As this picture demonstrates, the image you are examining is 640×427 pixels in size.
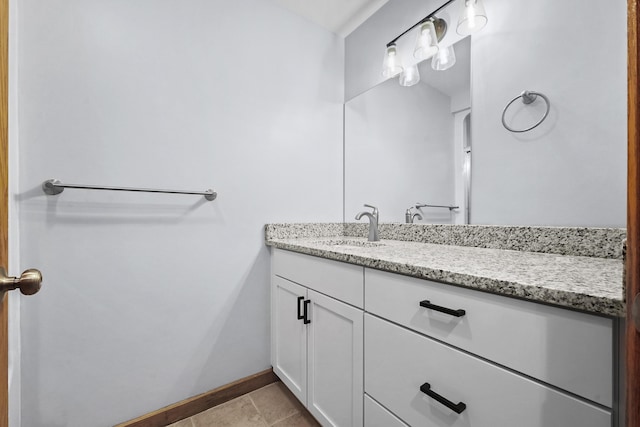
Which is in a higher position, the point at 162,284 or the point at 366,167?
the point at 366,167

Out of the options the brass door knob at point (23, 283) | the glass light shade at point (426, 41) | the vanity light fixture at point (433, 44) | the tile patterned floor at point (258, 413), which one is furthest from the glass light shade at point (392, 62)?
the tile patterned floor at point (258, 413)

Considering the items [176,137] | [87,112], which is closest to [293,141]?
[176,137]

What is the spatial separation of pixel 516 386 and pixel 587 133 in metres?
0.87

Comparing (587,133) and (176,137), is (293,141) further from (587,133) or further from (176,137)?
(587,133)

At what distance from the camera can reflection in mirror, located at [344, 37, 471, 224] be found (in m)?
1.27

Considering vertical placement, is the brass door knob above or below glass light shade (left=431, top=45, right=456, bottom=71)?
below

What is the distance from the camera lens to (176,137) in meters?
1.29

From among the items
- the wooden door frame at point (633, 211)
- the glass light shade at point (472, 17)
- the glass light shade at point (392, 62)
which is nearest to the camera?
the wooden door frame at point (633, 211)

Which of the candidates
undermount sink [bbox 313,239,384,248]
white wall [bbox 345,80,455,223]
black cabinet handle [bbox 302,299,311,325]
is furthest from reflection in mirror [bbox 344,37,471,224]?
black cabinet handle [bbox 302,299,311,325]

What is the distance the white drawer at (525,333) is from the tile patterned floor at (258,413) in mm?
921

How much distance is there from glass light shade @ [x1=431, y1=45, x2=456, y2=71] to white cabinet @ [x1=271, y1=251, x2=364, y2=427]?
1.09m

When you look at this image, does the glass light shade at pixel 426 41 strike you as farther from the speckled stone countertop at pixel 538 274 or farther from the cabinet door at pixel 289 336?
the cabinet door at pixel 289 336

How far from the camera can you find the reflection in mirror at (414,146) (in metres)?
1.27

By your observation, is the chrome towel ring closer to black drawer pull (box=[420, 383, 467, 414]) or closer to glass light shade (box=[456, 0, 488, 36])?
glass light shade (box=[456, 0, 488, 36])
